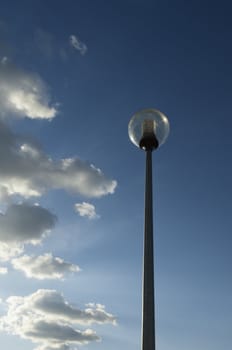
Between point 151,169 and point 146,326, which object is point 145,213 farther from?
point 146,326

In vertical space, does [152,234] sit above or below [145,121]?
below

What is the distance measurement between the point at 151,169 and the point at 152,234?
4734mm

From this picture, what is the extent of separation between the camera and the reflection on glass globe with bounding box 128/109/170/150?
3478 centimetres

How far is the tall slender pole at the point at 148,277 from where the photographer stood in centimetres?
2680

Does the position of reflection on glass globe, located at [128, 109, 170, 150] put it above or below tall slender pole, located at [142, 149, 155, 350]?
above

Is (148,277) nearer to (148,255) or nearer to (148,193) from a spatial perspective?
(148,255)

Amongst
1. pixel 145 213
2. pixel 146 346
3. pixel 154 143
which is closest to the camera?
pixel 146 346

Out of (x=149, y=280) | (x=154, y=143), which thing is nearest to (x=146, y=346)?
(x=149, y=280)

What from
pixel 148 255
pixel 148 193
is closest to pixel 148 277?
pixel 148 255

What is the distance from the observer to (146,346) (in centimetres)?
2655

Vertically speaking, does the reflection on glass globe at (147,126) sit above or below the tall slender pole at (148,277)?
above

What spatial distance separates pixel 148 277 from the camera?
1131 inches

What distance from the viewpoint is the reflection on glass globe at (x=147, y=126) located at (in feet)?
114

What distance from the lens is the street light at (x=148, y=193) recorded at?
89.0 ft
